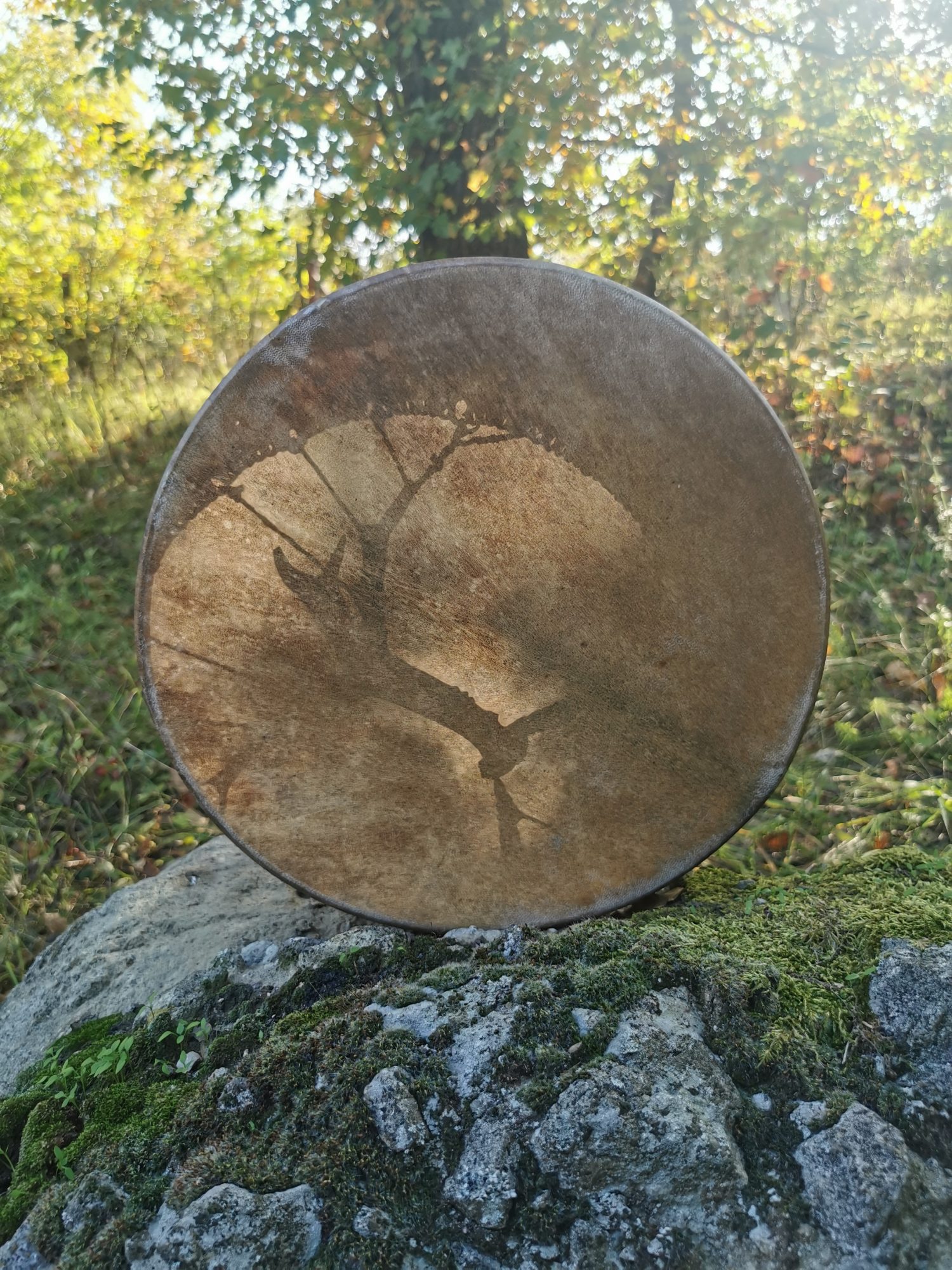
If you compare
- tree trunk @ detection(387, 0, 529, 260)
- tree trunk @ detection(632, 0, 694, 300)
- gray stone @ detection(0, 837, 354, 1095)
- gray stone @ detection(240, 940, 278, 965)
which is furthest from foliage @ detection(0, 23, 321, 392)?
gray stone @ detection(240, 940, 278, 965)

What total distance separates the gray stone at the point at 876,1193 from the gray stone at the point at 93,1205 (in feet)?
3.45

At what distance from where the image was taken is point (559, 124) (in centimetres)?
444

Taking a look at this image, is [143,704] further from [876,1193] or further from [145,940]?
[876,1193]

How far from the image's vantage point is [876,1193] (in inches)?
56.9

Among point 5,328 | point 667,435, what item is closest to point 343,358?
point 667,435

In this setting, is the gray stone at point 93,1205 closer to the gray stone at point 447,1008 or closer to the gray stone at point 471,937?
the gray stone at point 447,1008

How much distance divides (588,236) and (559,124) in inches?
20.5

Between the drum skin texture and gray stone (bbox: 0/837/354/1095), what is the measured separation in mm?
387

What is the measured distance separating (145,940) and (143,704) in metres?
1.73

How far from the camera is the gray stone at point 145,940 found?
2.43 m

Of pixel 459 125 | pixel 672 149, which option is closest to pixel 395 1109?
pixel 459 125

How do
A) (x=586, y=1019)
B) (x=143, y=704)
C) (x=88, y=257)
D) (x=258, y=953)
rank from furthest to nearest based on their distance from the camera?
(x=88, y=257) → (x=143, y=704) → (x=258, y=953) → (x=586, y=1019)

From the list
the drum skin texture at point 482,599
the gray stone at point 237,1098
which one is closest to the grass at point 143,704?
the drum skin texture at point 482,599

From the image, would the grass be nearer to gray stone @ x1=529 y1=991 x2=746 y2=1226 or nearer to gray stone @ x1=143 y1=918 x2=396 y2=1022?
gray stone @ x1=143 y1=918 x2=396 y2=1022
